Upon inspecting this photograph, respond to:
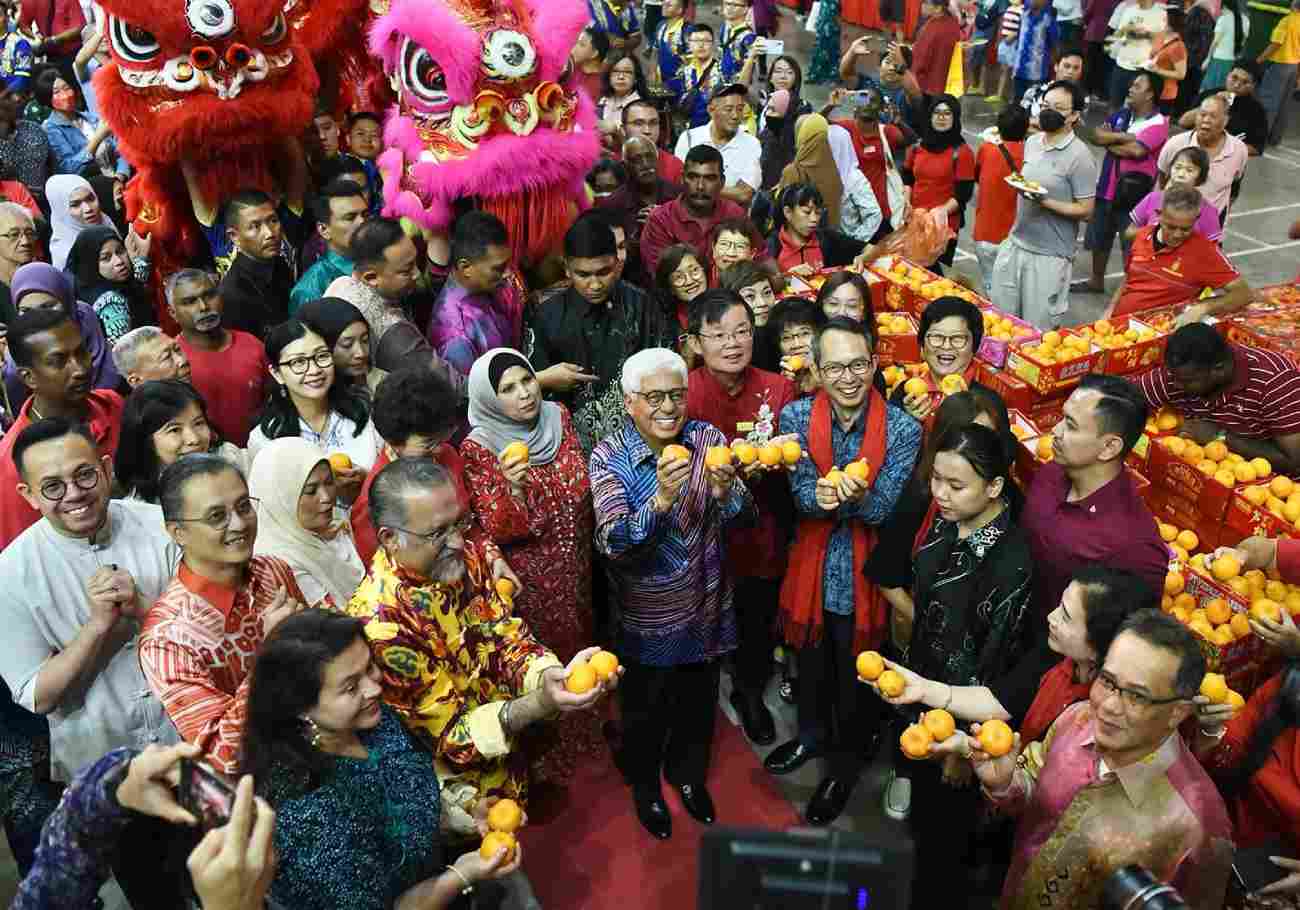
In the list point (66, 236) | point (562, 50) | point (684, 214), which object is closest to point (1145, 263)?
point (684, 214)

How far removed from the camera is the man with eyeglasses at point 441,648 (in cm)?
255

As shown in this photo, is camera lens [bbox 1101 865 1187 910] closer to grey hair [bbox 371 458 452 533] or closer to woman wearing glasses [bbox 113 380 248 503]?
grey hair [bbox 371 458 452 533]

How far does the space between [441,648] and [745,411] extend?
1.62 metres

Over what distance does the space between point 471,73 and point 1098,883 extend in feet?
12.4

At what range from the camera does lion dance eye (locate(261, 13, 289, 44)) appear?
5129 mm

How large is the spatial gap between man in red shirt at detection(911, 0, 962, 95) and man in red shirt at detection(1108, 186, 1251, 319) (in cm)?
592

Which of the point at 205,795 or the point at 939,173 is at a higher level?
the point at 205,795

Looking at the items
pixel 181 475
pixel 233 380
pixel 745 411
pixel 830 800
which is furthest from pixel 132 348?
pixel 830 800

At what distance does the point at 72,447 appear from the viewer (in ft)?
9.22

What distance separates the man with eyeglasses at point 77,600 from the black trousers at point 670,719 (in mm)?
1483

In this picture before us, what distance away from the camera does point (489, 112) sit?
463 centimetres

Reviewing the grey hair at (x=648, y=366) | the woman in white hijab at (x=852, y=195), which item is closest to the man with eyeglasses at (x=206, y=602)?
the grey hair at (x=648, y=366)

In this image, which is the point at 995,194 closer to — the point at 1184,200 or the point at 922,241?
the point at 922,241

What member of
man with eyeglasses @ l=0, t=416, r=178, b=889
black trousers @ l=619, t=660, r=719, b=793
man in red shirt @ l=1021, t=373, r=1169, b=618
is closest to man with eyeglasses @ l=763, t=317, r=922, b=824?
black trousers @ l=619, t=660, r=719, b=793
